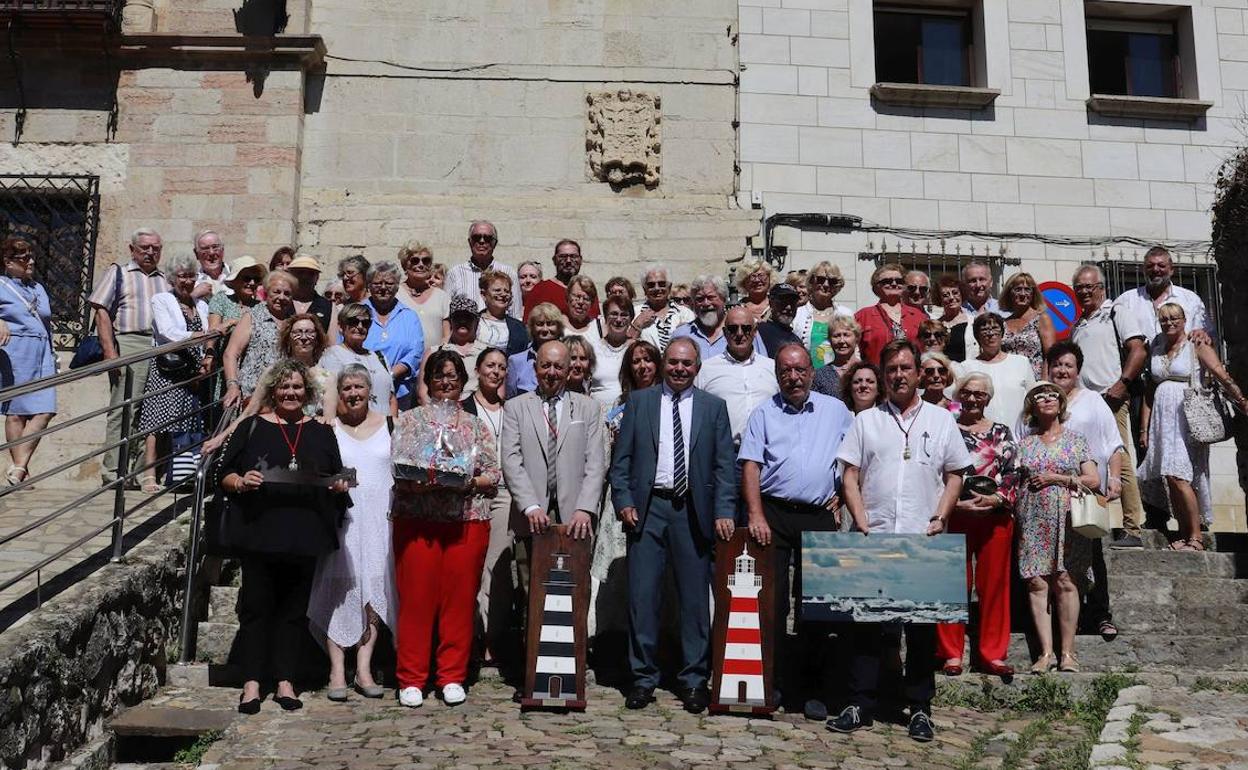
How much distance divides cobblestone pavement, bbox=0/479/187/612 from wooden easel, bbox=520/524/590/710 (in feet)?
7.57

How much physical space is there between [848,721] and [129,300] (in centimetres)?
574

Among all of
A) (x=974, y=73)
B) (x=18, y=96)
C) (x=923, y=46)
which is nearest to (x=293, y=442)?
(x=18, y=96)

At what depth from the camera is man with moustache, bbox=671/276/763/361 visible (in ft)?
26.6

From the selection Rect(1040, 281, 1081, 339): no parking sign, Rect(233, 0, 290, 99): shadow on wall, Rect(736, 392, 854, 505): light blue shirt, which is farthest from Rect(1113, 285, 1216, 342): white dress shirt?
Rect(233, 0, 290, 99): shadow on wall

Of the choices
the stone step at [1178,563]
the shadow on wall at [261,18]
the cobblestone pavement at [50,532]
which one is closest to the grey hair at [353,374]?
the cobblestone pavement at [50,532]

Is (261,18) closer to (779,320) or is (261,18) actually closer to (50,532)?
(779,320)

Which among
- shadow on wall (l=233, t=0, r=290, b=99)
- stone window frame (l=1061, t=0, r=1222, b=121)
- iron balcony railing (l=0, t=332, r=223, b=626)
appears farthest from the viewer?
stone window frame (l=1061, t=0, r=1222, b=121)

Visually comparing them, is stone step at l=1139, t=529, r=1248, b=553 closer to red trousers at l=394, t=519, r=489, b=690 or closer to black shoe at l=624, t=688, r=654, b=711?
black shoe at l=624, t=688, r=654, b=711

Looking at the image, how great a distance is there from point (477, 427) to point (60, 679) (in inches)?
91.0

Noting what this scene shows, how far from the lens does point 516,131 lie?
12.2m

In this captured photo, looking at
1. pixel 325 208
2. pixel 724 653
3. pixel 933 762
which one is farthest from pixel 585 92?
pixel 933 762

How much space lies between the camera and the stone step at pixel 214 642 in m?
6.95

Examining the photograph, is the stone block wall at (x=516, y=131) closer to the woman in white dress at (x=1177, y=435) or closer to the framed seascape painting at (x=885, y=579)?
the woman in white dress at (x=1177, y=435)

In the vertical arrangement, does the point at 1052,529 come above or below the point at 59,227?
below
